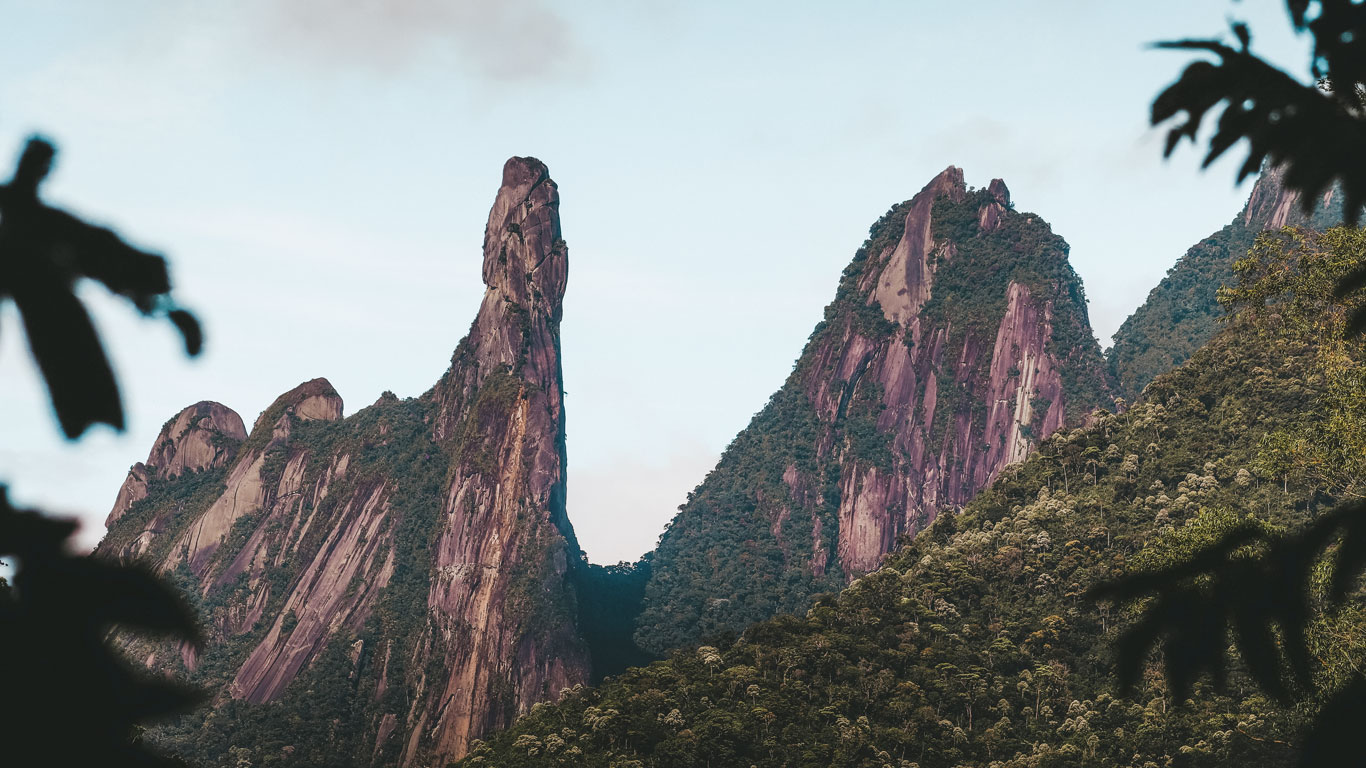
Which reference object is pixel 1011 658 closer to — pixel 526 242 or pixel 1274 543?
pixel 1274 543

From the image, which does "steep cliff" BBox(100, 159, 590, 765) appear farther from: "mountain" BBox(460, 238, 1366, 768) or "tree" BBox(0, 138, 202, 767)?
"tree" BBox(0, 138, 202, 767)

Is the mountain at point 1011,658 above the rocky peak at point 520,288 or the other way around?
the other way around

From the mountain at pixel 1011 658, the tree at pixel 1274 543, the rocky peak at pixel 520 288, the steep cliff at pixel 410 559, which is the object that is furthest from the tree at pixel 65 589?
the rocky peak at pixel 520 288

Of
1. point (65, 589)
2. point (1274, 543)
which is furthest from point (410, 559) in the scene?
point (65, 589)

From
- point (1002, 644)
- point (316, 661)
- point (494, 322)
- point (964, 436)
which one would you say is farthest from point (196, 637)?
point (964, 436)

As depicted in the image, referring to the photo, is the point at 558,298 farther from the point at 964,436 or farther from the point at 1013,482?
the point at 1013,482

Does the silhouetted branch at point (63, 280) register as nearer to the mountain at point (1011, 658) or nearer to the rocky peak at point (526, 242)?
the mountain at point (1011, 658)
